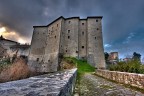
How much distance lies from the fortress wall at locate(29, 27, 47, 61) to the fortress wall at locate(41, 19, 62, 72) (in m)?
2.22

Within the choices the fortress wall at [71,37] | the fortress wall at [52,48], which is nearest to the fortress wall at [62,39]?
the fortress wall at [71,37]

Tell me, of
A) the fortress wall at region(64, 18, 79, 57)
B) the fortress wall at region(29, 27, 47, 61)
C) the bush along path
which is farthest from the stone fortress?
the bush along path

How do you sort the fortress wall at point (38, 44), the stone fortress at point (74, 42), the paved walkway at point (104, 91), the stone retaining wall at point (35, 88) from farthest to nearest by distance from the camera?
the fortress wall at point (38, 44), the stone fortress at point (74, 42), the paved walkway at point (104, 91), the stone retaining wall at point (35, 88)

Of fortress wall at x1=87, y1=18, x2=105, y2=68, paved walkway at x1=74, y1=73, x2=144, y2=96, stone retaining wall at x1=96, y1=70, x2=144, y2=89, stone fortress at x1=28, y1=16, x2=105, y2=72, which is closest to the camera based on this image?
paved walkway at x1=74, y1=73, x2=144, y2=96

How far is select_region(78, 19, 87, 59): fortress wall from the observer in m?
36.0

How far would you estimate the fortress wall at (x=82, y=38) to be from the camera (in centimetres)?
3600

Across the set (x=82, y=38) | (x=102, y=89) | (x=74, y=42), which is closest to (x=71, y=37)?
(x=74, y=42)

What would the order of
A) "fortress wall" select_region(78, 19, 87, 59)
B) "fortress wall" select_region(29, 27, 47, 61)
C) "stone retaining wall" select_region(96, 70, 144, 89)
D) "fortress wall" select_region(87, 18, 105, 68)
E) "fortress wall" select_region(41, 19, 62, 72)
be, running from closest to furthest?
"stone retaining wall" select_region(96, 70, 144, 89) < "fortress wall" select_region(87, 18, 105, 68) < "fortress wall" select_region(78, 19, 87, 59) < "fortress wall" select_region(41, 19, 62, 72) < "fortress wall" select_region(29, 27, 47, 61)

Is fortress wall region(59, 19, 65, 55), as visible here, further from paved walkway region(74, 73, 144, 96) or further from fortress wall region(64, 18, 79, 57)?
paved walkway region(74, 73, 144, 96)

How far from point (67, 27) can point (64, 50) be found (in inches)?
273

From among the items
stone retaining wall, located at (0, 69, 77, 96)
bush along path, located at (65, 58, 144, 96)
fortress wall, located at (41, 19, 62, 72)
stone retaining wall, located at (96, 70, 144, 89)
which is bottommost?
bush along path, located at (65, 58, 144, 96)

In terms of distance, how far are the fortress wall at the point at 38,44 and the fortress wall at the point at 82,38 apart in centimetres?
1292

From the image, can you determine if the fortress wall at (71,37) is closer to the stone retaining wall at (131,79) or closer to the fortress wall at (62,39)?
the fortress wall at (62,39)

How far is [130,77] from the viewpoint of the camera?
6.54 meters
